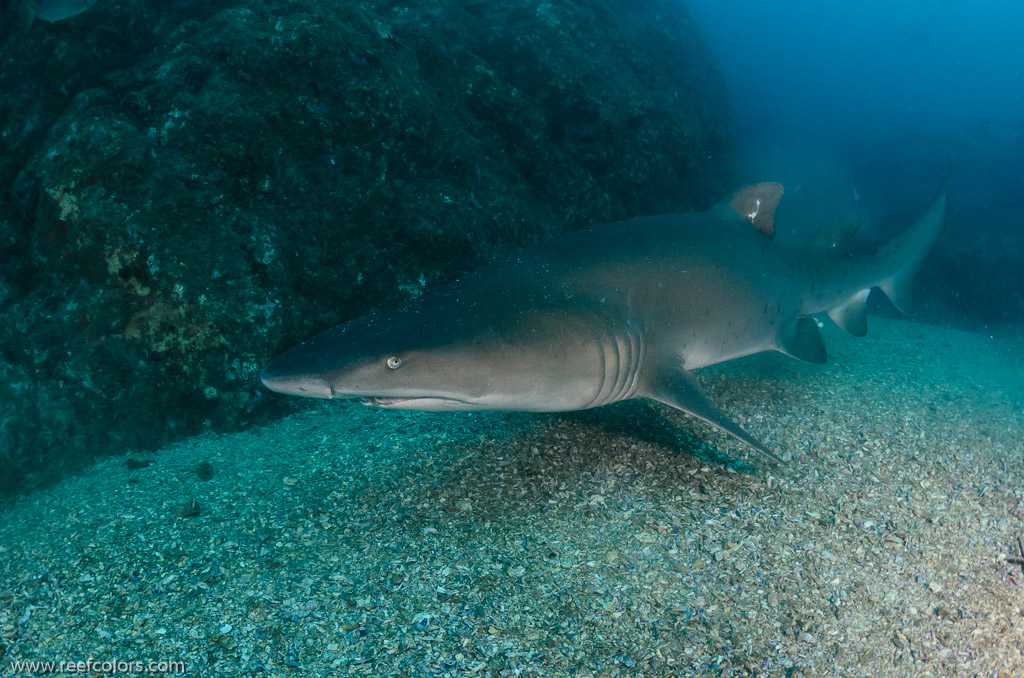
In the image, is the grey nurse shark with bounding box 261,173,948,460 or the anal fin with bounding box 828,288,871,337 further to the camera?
the anal fin with bounding box 828,288,871,337

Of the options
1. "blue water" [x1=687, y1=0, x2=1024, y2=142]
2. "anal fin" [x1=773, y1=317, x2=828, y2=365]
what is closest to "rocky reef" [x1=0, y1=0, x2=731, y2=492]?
"anal fin" [x1=773, y1=317, x2=828, y2=365]

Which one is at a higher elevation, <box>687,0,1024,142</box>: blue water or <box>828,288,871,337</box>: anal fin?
<box>687,0,1024,142</box>: blue water

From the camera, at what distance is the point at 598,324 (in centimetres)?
337

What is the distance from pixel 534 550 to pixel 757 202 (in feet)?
12.1

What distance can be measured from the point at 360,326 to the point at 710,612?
7.33 feet

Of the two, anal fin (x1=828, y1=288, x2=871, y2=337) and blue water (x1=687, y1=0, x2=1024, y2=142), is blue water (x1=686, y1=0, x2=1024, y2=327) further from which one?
anal fin (x1=828, y1=288, x2=871, y2=337)

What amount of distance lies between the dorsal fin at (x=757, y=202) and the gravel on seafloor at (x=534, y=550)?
5.73ft

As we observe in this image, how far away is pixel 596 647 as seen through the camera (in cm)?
231

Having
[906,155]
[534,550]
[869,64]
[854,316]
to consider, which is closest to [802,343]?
[854,316]

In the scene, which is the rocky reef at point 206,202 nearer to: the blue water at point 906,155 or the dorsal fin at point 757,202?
the dorsal fin at point 757,202

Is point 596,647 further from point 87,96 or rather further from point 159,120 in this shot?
point 87,96

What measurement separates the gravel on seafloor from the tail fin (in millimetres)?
2377

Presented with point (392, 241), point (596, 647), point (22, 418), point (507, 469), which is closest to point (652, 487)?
point (507, 469)

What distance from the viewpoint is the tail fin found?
6180 mm
